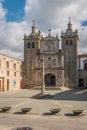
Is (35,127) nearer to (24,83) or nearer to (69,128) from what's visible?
(69,128)

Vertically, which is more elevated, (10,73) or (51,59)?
(51,59)

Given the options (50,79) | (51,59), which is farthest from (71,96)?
(51,59)

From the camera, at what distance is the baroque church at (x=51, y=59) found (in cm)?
5857

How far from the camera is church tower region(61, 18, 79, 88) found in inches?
2298

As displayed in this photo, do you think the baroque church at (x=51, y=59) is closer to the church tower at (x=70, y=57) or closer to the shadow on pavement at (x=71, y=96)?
the church tower at (x=70, y=57)

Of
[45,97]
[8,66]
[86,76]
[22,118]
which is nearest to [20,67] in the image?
[8,66]

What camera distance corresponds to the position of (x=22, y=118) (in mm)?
16953

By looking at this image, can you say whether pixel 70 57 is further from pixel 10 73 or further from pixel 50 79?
pixel 10 73

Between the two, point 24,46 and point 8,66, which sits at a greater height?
point 24,46

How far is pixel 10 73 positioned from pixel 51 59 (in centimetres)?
1214

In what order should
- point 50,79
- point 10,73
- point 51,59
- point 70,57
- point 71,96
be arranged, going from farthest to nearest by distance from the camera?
1. point 50,79
2. point 51,59
3. point 70,57
4. point 10,73
5. point 71,96

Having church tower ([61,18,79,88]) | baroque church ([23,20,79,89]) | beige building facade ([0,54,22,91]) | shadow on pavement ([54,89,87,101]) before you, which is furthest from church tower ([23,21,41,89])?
shadow on pavement ([54,89,87,101])

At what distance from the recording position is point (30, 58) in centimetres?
6088

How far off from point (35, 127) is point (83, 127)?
9.59 feet
